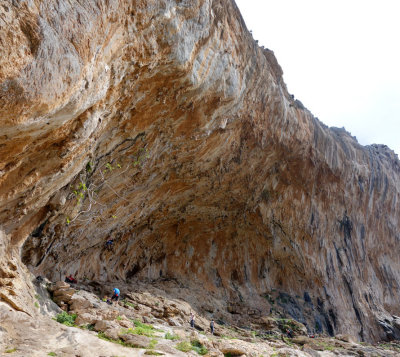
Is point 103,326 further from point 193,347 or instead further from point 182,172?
point 182,172

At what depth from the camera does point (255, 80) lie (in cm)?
1472

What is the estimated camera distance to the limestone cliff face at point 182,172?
20.9 ft

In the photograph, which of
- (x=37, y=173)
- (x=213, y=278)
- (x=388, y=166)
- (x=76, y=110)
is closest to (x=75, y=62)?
(x=76, y=110)

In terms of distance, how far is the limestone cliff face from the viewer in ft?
20.9

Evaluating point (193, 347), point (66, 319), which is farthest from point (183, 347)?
point (66, 319)

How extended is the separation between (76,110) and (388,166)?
34698mm

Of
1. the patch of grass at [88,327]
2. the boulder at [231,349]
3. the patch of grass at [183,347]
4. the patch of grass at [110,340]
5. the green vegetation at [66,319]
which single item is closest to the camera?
the patch of grass at [110,340]

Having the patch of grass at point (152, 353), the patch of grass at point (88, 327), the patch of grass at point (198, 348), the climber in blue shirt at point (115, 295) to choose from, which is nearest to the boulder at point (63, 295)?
the patch of grass at point (88, 327)

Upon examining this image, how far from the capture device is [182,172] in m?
16.2

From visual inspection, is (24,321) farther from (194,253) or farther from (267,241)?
(267,241)

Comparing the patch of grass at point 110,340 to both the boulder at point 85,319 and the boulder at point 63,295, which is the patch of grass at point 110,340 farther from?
the boulder at point 63,295

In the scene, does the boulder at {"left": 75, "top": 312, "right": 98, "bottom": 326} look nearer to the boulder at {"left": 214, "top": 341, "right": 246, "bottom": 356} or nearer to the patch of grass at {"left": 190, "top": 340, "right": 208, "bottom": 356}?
the patch of grass at {"left": 190, "top": 340, "right": 208, "bottom": 356}

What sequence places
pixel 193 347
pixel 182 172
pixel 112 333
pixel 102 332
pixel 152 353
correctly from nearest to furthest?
pixel 152 353 → pixel 112 333 → pixel 102 332 → pixel 193 347 → pixel 182 172

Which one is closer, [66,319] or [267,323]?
Answer: [66,319]
